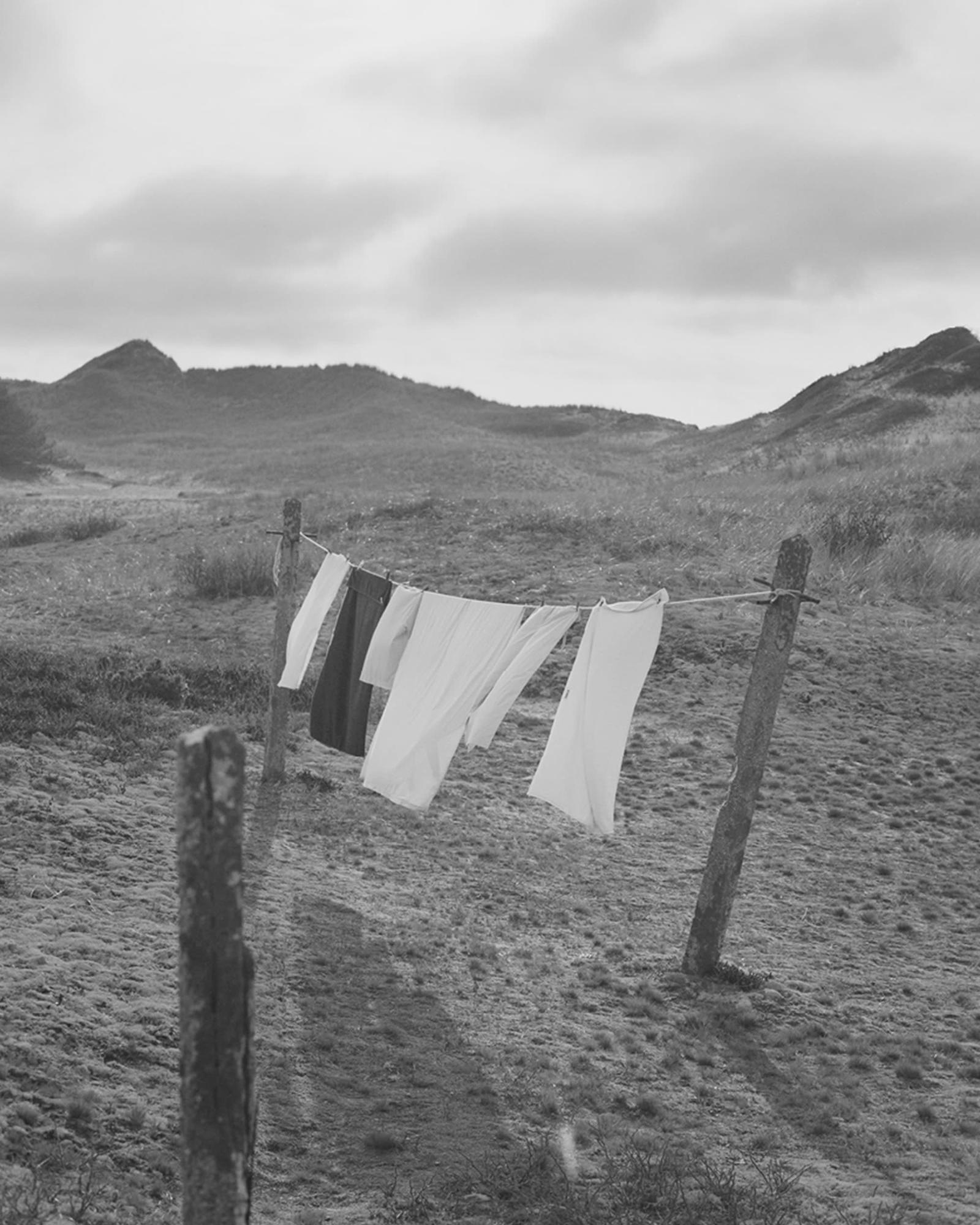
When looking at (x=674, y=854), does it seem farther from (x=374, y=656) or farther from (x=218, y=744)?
(x=218, y=744)

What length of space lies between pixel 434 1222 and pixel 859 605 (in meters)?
13.8

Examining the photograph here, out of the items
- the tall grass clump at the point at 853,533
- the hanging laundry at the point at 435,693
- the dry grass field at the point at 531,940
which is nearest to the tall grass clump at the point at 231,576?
the dry grass field at the point at 531,940

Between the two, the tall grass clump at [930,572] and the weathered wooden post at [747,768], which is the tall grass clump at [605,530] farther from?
the weathered wooden post at [747,768]

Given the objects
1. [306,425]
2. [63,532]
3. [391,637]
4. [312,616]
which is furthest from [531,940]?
[306,425]

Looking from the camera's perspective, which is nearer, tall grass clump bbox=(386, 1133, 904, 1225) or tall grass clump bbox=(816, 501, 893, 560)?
tall grass clump bbox=(386, 1133, 904, 1225)

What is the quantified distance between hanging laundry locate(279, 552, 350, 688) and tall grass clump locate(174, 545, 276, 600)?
27.4ft

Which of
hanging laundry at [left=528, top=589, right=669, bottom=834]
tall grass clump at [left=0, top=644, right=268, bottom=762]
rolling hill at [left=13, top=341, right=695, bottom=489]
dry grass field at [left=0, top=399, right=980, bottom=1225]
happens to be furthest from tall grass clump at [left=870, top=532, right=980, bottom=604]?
rolling hill at [left=13, top=341, right=695, bottom=489]

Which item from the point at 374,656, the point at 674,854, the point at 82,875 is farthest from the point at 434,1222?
the point at 674,854

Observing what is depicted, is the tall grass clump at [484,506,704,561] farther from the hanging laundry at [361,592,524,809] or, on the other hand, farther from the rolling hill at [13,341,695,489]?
the rolling hill at [13,341,695,489]

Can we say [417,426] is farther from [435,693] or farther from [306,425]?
[435,693]

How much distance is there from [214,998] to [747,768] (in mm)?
4802

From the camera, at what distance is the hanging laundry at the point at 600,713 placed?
6.92m

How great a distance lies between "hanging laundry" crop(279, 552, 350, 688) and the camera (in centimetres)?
946

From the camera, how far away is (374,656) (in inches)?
337
